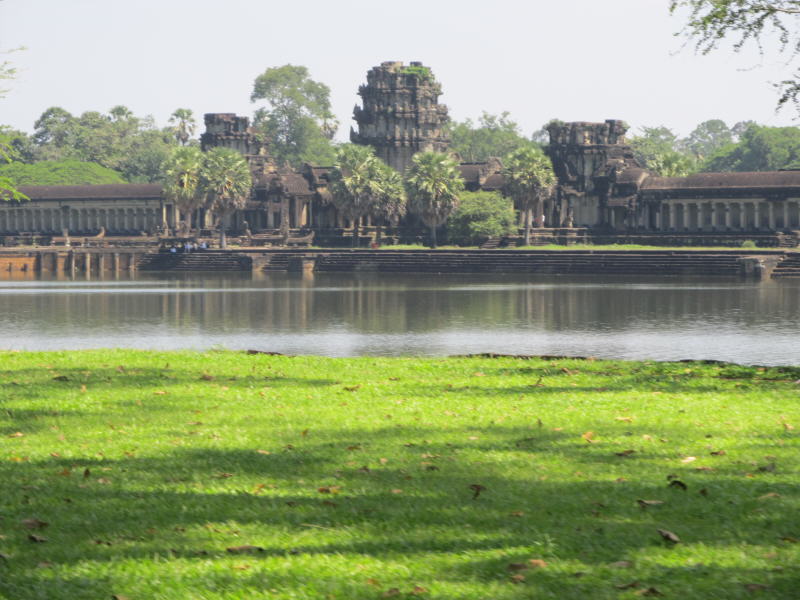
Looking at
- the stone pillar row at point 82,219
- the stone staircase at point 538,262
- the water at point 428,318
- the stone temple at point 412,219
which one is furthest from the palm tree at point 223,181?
the water at point 428,318

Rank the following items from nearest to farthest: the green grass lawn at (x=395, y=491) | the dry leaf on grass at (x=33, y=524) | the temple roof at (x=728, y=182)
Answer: the green grass lawn at (x=395, y=491)
the dry leaf on grass at (x=33, y=524)
the temple roof at (x=728, y=182)

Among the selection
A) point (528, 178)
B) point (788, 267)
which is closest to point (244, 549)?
point (788, 267)

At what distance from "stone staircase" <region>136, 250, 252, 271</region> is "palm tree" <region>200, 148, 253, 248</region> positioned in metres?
5.86

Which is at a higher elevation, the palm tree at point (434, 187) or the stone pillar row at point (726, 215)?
the palm tree at point (434, 187)

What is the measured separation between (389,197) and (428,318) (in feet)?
239

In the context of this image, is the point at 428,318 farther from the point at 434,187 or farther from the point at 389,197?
the point at 389,197

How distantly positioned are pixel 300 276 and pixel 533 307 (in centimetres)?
5172

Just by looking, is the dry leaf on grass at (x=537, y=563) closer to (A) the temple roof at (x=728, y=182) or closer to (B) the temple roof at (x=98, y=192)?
(A) the temple roof at (x=728, y=182)

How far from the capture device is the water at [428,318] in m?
42.3

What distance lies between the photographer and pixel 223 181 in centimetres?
13175

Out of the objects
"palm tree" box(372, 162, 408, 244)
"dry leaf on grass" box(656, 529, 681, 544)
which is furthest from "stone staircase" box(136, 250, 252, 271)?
"dry leaf on grass" box(656, 529, 681, 544)

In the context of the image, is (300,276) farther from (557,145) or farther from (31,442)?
(31,442)

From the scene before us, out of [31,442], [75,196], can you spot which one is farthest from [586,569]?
[75,196]

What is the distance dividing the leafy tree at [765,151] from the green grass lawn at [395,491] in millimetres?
161989
